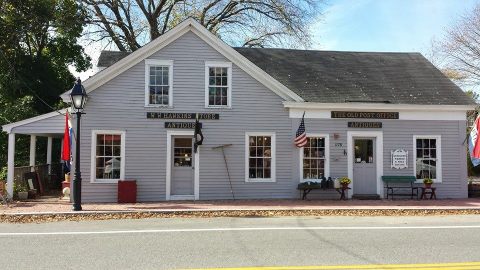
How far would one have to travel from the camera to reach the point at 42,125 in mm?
16234

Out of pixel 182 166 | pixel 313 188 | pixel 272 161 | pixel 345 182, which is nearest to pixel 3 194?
pixel 182 166

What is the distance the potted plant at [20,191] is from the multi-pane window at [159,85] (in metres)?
A: 5.43

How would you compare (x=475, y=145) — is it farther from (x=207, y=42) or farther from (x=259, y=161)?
(x=207, y=42)

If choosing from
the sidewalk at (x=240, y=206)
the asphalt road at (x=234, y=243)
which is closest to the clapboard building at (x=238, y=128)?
the sidewalk at (x=240, y=206)

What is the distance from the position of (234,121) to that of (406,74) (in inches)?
313

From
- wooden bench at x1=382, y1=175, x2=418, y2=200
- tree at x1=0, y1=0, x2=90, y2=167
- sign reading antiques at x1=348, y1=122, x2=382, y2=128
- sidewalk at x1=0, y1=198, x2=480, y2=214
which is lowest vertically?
sidewalk at x1=0, y1=198, x2=480, y2=214

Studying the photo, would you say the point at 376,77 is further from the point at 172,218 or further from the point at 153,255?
the point at 153,255

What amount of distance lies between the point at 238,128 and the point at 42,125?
6.78 m

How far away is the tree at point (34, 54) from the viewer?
2428cm

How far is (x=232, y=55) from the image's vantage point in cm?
1662

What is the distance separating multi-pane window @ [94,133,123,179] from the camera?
52.2 feet

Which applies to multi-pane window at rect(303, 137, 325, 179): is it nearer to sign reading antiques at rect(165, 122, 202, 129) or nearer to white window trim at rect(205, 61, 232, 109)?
white window trim at rect(205, 61, 232, 109)

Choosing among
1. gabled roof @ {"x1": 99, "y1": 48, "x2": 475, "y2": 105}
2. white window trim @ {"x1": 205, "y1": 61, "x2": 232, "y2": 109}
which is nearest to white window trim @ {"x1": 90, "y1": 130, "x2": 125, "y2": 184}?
white window trim @ {"x1": 205, "y1": 61, "x2": 232, "y2": 109}

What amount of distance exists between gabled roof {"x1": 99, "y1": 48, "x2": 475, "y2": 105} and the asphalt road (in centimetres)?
663
